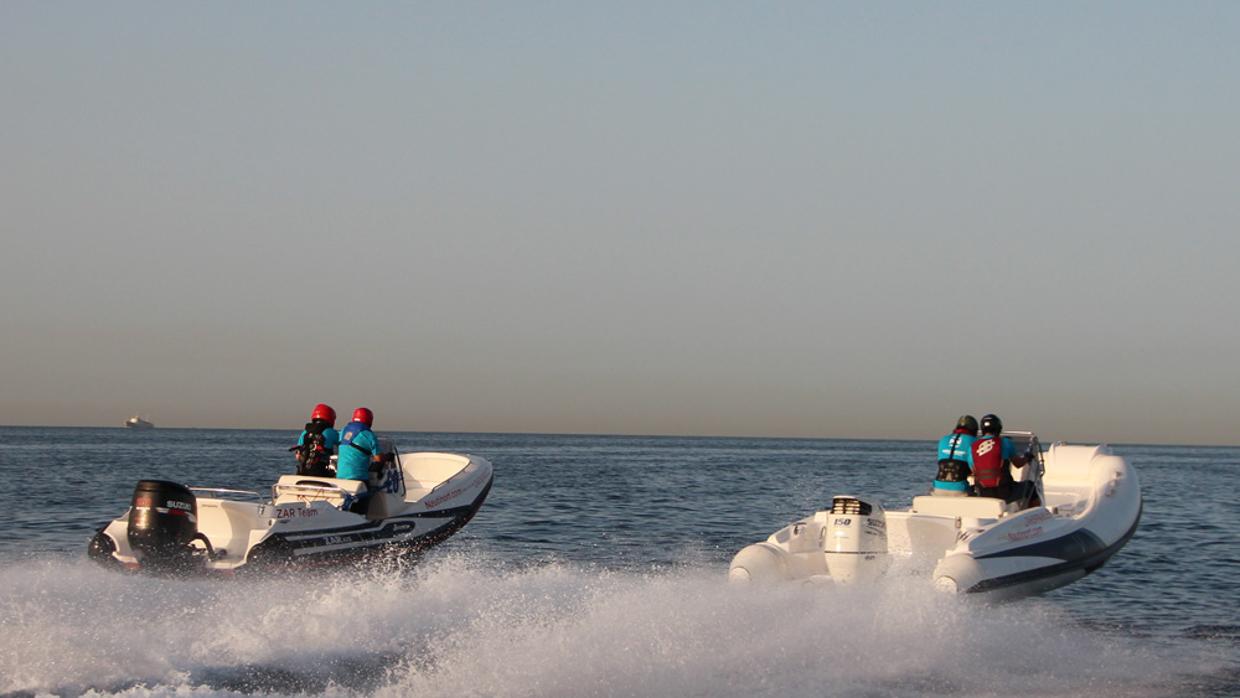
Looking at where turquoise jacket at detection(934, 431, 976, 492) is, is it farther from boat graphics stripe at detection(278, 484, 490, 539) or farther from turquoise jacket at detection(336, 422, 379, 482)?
turquoise jacket at detection(336, 422, 379, 482)

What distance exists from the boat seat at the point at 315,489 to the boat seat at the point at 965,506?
5.35m

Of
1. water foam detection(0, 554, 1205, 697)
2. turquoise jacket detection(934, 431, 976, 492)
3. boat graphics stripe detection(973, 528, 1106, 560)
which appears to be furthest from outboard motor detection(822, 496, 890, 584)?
turquoise jacket detection(934, 431, 976, 492)

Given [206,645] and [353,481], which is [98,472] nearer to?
[353,481]

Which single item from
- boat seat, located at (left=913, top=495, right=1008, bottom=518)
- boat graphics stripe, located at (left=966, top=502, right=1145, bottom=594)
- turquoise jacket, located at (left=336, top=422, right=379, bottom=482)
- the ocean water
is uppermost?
turquoise jacket, located at (left=336, top=422, right=379, bottom=482)

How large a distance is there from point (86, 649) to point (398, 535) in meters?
4.82

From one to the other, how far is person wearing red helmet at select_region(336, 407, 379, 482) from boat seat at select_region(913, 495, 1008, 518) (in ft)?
17.2

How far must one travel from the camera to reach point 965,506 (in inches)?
456

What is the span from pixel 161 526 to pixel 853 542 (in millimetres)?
5585

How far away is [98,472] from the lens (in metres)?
35.1

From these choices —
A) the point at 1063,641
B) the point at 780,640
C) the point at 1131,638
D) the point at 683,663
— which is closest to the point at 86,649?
the point at 683,663

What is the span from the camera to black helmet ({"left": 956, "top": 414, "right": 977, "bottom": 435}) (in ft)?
40.0

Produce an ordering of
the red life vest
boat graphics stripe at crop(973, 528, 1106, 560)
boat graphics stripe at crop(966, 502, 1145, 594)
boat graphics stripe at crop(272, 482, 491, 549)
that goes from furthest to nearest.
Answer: the red life vest → boat graphics stripe at crop(272, 482, 491, 549) → boat graphics stripe at crop(973, 528, 1106, 560) → boat graphics stripe at crop(966, 502, 1145, 594)

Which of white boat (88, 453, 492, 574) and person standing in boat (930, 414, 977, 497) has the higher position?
person standing in boat (930, 414, 977, 497)

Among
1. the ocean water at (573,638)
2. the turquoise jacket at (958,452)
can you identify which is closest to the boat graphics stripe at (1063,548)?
the ocean water at (573,638)
